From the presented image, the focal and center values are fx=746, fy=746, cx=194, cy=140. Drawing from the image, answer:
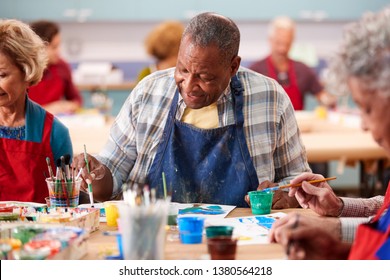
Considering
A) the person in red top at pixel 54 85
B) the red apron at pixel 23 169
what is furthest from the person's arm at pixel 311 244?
the person in red top at pixel 54 85

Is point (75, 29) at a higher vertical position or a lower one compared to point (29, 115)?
higher

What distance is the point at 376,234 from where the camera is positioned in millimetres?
1776

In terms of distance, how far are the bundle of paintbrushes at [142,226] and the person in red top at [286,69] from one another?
17.6 feet

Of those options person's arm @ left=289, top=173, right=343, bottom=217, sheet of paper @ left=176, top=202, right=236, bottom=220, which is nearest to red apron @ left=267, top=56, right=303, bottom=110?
sheet of paper @ left=176, top=202, right=236, bottom=220

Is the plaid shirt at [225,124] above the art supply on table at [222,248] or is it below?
above

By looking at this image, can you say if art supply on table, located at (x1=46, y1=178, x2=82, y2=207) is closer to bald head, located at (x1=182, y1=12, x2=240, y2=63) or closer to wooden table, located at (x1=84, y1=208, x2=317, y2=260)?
wooden table, located at (x1=84, y1=208, x2=317, y2=260)

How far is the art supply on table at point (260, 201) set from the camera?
2.64m

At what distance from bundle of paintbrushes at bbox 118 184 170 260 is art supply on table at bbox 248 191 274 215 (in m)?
0.83

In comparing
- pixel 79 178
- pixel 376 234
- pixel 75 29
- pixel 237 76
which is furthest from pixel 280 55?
pixel 376 234

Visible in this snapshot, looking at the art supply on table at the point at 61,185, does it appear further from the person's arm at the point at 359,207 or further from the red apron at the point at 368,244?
the red apron at the point at 368,244

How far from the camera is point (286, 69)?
723 centimetres

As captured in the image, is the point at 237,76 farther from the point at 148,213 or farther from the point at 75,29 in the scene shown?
the point at 75,29

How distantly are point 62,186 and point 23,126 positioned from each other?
2.41ft

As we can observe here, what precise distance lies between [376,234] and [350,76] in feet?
1.33
